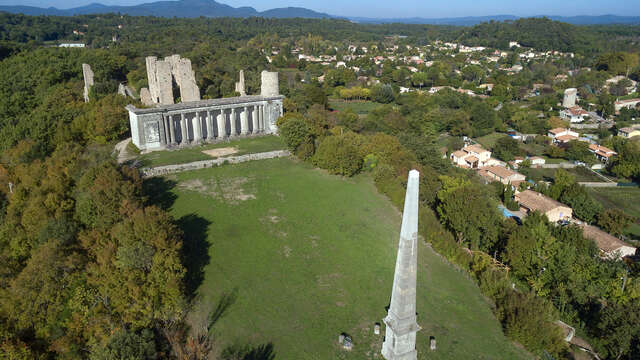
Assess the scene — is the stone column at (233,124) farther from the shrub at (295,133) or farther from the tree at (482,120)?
the tree at (482,120)

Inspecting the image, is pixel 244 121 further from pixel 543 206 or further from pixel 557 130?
pixel 557 130

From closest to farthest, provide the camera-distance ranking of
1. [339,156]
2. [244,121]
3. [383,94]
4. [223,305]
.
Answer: [223,305], [339,156], [244,121], [383,94]

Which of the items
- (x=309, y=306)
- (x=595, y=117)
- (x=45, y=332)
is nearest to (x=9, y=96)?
(x=45, y=332)

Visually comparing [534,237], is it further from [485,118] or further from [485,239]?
[485,118]

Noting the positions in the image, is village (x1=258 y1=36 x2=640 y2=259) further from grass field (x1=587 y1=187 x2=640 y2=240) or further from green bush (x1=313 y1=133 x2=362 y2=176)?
green bush (x1=313 y1=133 x2=362 y2=176)

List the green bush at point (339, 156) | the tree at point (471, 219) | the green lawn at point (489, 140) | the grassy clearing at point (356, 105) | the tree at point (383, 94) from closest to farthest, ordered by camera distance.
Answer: the tree at point (471, 219)
the green bush at point (339, 156)
the green lawn at point (489, 140)
the grassy clearing at point (356, 105)
the tree at point (383, 94)

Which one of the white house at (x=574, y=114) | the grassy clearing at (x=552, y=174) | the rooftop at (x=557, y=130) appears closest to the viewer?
the grassy clearing at (x=552, y=174)

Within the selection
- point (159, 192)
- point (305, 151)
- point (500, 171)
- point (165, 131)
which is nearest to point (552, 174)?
point (500, 171)

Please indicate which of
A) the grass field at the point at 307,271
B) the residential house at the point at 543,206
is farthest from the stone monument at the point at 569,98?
the grass field at the point at 307,271
